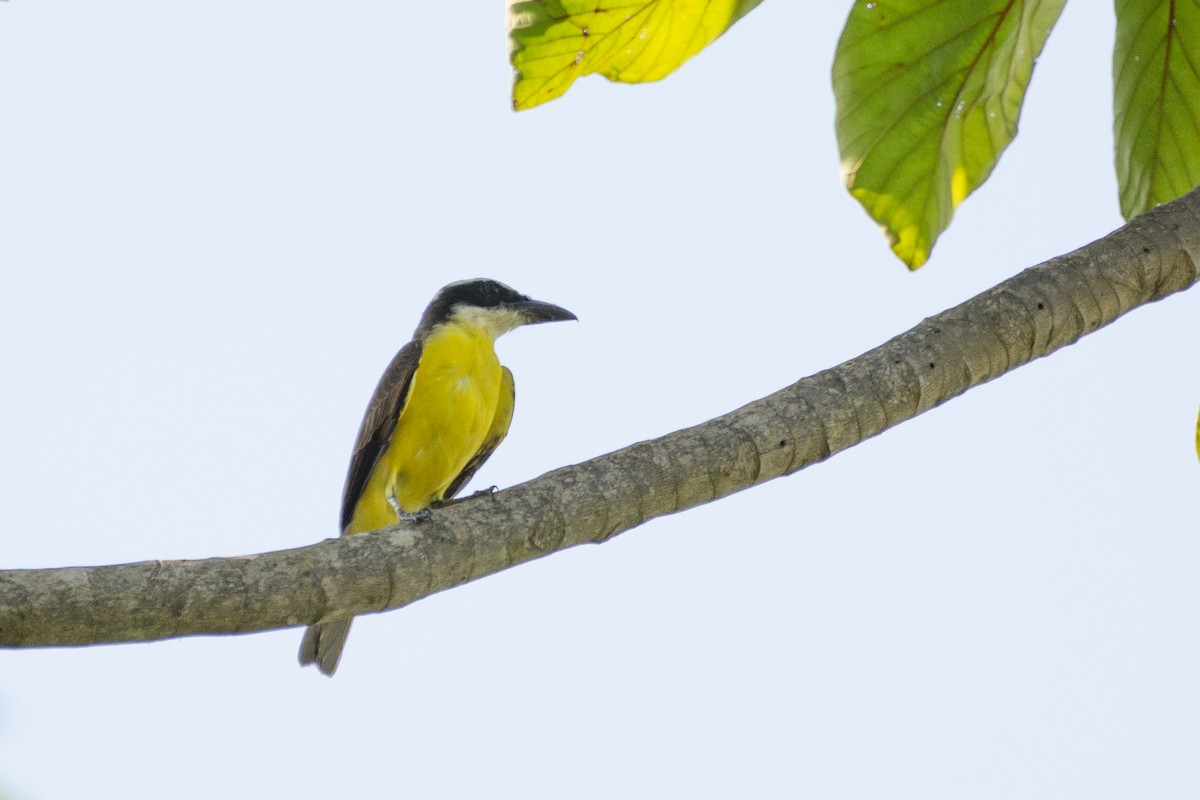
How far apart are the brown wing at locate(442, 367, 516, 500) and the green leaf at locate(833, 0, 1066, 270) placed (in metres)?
2.77

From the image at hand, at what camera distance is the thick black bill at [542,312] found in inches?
254

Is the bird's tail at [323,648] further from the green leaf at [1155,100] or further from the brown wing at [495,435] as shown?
the green leaf at [1155,100]

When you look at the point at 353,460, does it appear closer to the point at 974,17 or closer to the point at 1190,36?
the point at 974,17

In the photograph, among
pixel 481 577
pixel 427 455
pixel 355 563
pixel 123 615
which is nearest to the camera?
pixel 123 615

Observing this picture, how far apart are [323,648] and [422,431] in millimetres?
1015

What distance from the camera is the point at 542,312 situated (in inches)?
255

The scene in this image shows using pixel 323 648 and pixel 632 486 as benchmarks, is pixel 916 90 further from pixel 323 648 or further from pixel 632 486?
pixel 323 648

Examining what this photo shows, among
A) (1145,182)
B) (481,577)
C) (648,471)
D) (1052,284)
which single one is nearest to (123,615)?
(481,577)

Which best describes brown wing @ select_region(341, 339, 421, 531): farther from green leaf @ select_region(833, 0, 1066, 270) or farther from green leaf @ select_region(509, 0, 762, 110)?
green leaf @ select_region(833, 0, 1066, 270)

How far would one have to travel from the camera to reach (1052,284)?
3.14m

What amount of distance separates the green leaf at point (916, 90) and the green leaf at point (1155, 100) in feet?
0.79

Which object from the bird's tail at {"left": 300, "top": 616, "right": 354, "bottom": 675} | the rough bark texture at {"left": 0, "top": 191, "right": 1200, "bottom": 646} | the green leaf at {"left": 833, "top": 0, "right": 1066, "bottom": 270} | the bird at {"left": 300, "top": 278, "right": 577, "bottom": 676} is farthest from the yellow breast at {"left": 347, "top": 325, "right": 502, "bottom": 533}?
the rough bark texture at {"left": 0, "top": 191, "right": 1200, "bottom": 646}

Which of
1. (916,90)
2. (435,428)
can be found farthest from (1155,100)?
(435,428)

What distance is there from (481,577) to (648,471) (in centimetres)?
45
